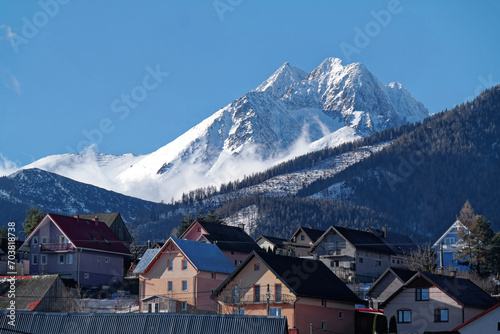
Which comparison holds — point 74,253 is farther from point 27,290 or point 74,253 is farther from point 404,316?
point 404,316

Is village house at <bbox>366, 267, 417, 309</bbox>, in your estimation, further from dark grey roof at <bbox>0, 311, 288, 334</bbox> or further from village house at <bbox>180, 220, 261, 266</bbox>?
dark grey roof at <bbox>0, 311, 288, 334</bbox>

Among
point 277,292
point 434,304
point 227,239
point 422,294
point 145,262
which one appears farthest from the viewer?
point 227,239

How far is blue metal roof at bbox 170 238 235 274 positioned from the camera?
91375 mm

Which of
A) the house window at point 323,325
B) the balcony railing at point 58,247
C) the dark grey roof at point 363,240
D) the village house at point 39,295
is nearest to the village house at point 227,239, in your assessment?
the dark grey roof at point 363,240

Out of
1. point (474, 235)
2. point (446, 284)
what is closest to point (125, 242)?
point (474, 235)

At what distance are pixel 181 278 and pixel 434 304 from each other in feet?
88.4

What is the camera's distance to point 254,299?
259 feet

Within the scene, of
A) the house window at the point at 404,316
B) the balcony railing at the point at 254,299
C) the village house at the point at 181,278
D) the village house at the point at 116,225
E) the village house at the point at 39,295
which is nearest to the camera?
the house window at the point at 404,316

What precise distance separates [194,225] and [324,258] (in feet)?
61.0

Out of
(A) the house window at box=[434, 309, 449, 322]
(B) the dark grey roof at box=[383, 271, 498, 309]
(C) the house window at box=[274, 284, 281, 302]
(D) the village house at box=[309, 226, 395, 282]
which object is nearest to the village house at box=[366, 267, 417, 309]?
(B) the dark grey roof at box=[383, 271, 498, 309]

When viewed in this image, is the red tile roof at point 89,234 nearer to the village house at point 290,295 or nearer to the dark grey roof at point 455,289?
the village house at point 290,295

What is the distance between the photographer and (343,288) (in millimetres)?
82188

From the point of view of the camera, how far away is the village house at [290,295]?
7588cm

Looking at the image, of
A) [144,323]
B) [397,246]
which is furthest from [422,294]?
[397,246]
